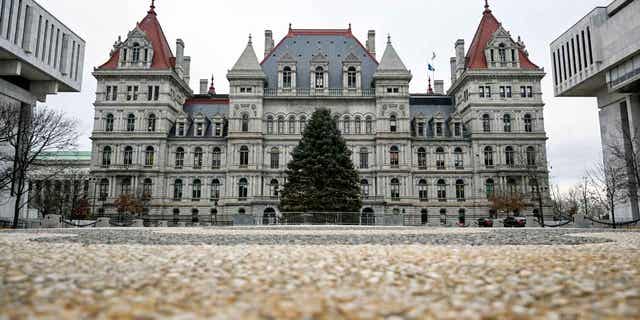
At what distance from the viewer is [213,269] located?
6.67 meters

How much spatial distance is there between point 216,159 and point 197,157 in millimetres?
2486

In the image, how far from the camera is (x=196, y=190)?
5753 cm

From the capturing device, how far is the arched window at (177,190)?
187ft

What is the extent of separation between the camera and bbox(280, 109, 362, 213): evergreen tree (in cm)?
4016

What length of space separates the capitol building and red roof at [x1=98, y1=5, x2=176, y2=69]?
0.81 feet

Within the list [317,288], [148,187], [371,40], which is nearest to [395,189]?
[371,40]

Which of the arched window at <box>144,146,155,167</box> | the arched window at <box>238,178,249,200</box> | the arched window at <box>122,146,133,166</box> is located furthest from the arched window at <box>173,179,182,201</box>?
the arched window at <box>238,178,249,200</box>

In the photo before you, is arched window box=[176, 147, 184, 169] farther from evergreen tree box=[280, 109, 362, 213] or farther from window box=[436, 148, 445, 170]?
window box=[436, 148, 445, 170]

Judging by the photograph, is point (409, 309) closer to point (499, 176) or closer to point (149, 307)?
point (149, 307)

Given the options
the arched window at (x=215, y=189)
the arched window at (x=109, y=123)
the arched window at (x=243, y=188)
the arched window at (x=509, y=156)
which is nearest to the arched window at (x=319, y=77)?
the arched window at (x=243, y=188)

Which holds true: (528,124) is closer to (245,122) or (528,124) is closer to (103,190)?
(245,122)

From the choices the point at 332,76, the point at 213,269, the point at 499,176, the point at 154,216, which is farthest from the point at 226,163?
the point at 213,269

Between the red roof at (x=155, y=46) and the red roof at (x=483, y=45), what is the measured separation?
39.9m

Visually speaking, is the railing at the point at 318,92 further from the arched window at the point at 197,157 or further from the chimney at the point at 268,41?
the arched window at the point at 197,157
